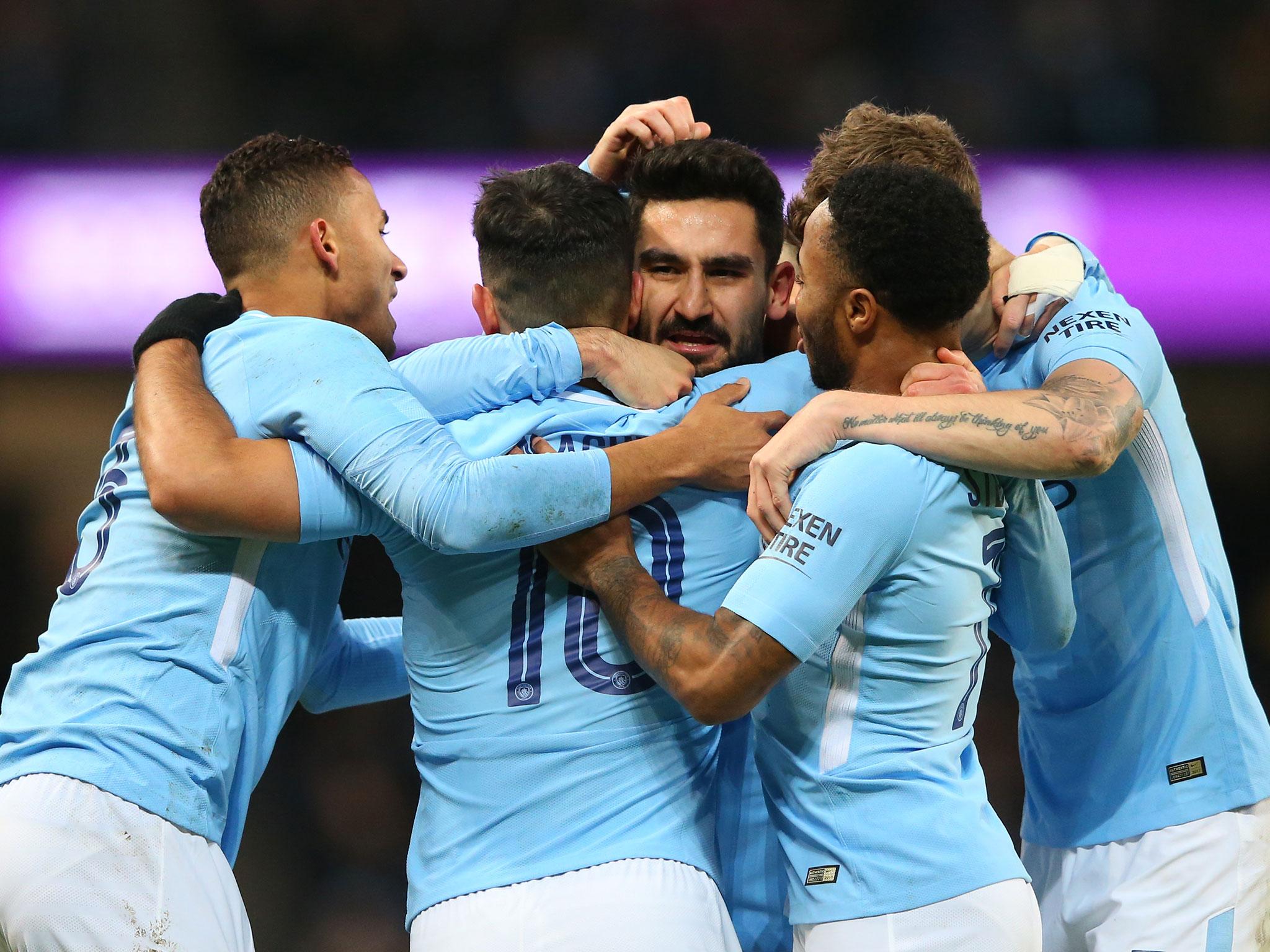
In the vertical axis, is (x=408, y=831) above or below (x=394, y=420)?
below

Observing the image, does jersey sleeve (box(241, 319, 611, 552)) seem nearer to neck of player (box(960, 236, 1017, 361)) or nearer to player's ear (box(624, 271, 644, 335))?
player's ear (box(624, 271, 644, 335))

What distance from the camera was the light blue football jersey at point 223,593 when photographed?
2.47m

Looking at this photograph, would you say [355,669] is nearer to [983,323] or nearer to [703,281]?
[703,281]

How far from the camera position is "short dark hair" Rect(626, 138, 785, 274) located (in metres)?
3.27

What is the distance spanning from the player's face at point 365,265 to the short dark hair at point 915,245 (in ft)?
4.10

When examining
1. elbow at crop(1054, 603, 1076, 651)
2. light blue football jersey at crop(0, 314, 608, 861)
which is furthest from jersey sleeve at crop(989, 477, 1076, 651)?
light blue football jersey at crop(0, 314, 608, 861)

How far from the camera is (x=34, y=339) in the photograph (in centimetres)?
635

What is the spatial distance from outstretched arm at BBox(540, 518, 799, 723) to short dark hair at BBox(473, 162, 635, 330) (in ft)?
1.88

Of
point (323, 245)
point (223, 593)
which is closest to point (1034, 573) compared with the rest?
point (223, 593)

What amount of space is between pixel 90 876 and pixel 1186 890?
88.4 inches

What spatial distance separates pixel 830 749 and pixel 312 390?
4.02 feet

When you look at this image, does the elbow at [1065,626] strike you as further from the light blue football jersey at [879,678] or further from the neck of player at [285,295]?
the neck of player at [285,295]

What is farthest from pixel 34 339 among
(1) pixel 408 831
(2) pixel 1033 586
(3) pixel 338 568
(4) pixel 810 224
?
(2) pixel 1033 586

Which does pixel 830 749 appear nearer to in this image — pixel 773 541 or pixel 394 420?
pixel 773 541
